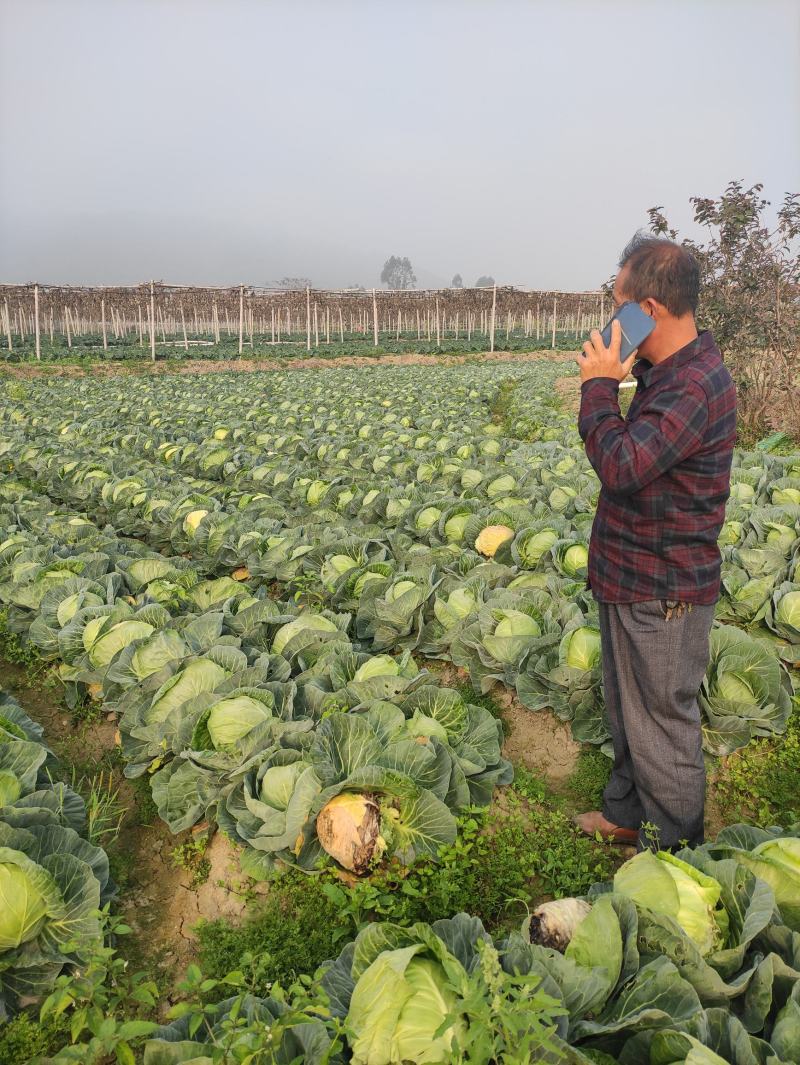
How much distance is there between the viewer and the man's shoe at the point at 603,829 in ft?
10.5

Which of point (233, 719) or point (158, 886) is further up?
point (233, 719)

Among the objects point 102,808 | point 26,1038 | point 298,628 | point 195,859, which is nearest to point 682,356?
point 298,628

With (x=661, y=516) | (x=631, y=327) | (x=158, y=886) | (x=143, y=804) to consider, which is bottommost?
(x=158, y=886)

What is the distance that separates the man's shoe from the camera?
3.21 m

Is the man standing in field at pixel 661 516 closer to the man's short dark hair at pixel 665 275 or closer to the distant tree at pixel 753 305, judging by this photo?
the man's short dark hair at pixel 665 275

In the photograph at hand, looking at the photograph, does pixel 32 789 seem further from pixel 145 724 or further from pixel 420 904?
pixel 420 904

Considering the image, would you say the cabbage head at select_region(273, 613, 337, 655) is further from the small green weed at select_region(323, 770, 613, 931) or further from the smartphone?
the smartphone

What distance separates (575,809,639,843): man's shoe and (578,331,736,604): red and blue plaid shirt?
126 cm

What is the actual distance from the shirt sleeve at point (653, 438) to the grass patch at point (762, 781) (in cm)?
218

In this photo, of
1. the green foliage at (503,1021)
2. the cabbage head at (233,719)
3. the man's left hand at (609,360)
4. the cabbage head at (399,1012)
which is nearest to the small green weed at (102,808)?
the cabbage head at (233,719)

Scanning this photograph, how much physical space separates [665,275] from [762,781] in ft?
9.35

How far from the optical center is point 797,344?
35.0 feet

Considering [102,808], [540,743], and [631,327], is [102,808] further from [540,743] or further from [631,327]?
[631,327]

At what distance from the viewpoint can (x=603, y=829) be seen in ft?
10.7
